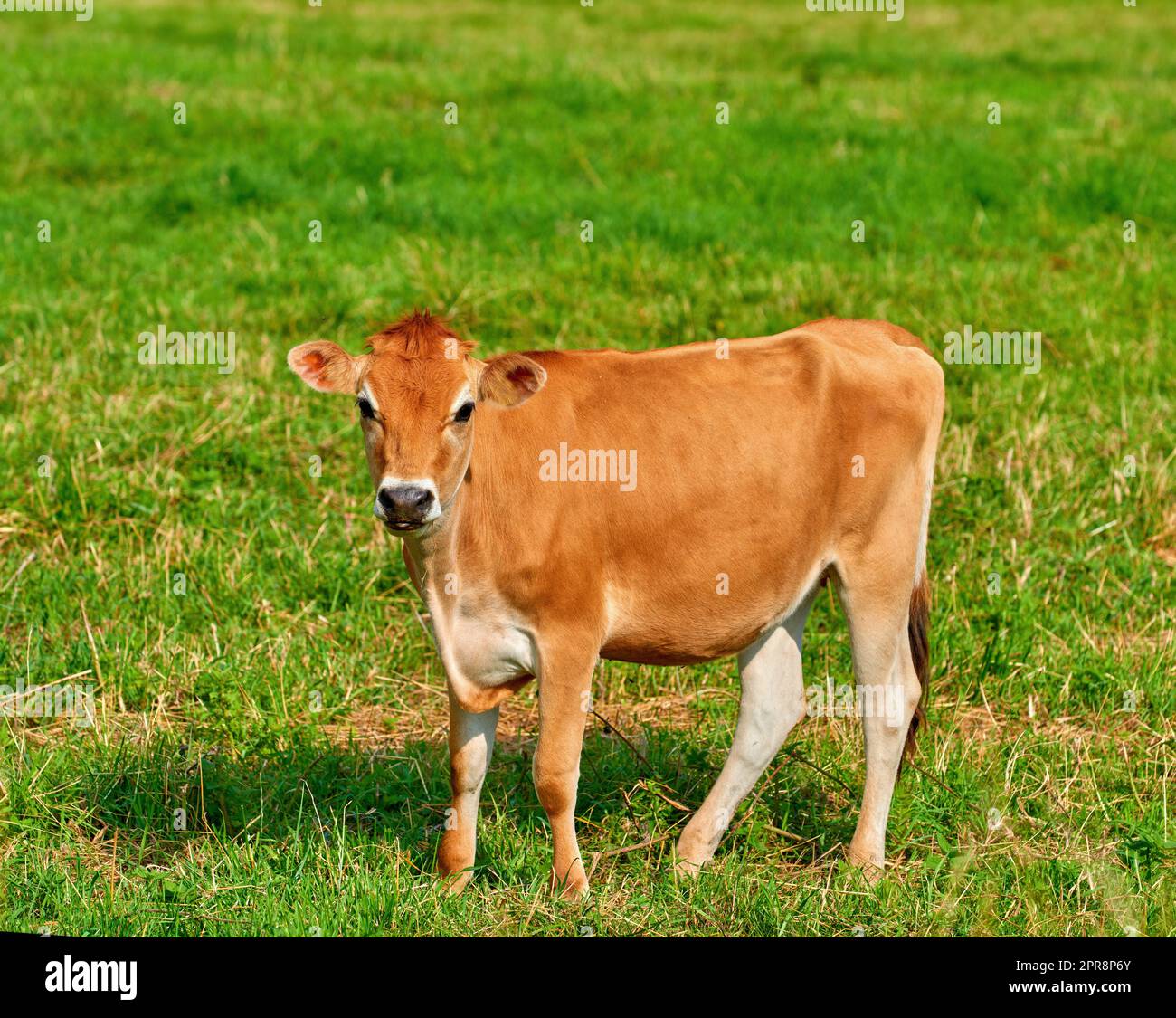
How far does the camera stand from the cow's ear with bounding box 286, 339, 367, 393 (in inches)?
209

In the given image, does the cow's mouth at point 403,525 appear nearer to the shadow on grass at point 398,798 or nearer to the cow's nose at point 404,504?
the cow's nose at point 404,504

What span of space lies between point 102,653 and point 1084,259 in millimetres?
7883

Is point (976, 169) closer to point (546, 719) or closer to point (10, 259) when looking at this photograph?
point (10, 259)

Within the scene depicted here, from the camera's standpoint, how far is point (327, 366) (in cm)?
533

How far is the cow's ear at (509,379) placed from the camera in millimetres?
5176

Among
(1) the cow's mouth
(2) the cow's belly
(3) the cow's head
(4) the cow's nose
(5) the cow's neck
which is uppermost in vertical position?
(3) the cow's head

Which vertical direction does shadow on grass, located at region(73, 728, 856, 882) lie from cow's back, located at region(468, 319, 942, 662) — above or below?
below

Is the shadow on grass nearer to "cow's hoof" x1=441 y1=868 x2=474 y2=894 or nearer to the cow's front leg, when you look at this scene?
"cow's hoof" x1=441 y1=868 x2=474 y2=894

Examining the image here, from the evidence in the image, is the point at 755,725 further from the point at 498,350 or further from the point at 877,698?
the point at 498,350

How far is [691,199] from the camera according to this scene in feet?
41.4

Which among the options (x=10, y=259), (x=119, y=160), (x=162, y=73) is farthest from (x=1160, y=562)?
(x=162, y=73)

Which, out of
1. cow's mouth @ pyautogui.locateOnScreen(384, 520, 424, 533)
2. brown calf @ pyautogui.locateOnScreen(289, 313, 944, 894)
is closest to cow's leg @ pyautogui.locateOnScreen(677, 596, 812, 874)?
brown calf @ pyautogui.locateOnScreen(289, 313, 944, 894)

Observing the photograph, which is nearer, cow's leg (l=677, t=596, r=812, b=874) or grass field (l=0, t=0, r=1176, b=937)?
grass field (l=0, t=0, r=1176, b=937)

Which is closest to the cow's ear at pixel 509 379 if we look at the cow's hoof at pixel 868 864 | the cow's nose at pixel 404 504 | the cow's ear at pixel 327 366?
the cow's ear at pixel 327 366
